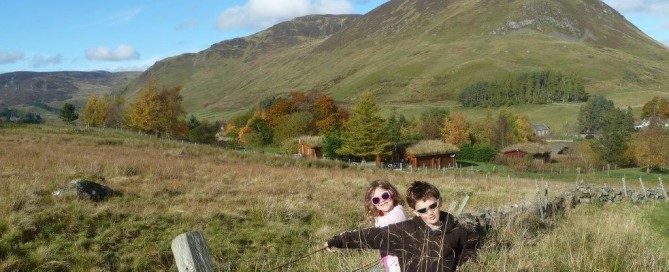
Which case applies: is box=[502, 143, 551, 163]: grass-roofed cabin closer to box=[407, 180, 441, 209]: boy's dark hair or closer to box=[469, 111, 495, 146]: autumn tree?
box=[469, 111, 495, 146]: autumn tree

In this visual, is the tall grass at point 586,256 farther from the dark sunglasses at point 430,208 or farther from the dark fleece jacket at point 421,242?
the dark sunglasses at point 430,208

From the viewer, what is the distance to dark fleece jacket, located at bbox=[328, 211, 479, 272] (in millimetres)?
4105

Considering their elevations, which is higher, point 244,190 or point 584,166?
point 244,190

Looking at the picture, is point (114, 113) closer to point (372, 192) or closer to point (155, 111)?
point (155, 111)

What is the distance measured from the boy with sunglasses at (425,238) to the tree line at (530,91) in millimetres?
144230

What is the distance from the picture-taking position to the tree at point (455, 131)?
277 ft

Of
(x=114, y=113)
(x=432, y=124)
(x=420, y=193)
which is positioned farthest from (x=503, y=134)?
(x=420, y=193)

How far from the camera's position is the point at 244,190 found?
15.7 m

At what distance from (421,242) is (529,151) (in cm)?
7711

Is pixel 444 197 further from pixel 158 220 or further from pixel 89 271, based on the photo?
pixel 89 271

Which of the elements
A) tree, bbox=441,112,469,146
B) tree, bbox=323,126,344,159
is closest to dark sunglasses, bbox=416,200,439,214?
tree, bbox=323,126,344,159

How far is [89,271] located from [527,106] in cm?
14422

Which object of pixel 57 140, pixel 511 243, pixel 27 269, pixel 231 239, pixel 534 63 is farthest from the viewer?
pixel 534 63

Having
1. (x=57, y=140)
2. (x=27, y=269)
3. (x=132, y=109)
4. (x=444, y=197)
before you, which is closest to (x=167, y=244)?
(x=27, y=269)
